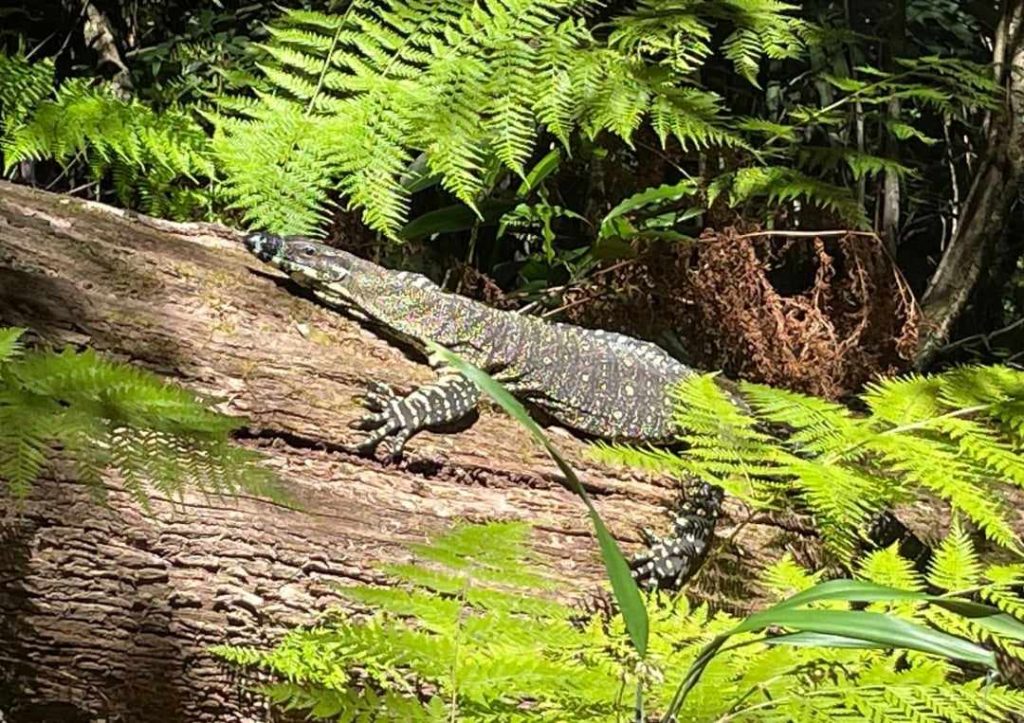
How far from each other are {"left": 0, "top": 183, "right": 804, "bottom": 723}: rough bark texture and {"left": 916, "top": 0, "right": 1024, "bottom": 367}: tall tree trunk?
7.08 feet

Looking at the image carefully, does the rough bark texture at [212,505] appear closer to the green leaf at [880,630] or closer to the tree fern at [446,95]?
the tree fern at [446,95]

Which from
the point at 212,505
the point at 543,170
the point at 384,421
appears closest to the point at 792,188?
the point at 543,170

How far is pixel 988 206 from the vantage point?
4938mm

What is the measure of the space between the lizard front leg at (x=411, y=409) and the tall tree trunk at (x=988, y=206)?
100 inches

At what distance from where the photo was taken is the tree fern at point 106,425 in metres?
1.55

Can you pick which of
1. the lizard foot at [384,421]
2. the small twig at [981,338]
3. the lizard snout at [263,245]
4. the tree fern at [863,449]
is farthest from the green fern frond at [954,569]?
the small twig at [981,338]

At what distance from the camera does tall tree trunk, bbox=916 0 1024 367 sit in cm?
491

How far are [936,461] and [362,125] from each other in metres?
2.26

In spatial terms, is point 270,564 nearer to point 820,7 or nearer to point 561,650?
point 561,650

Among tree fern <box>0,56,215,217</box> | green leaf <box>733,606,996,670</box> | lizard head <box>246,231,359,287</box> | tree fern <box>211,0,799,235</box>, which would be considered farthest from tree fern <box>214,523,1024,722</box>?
tree fern <box>0,56,215,217</box>

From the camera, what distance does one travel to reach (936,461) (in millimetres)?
2414

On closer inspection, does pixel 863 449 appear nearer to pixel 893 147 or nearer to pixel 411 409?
pixel 411 409

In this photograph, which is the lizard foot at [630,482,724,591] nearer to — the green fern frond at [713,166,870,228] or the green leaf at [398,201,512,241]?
the green fern frond at [713,166,870,228]

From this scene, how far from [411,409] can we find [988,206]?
10.4ft
